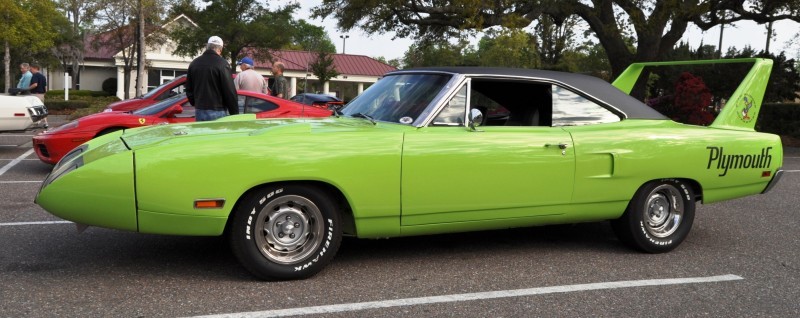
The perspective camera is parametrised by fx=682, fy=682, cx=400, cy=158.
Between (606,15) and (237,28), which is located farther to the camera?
(237,28)

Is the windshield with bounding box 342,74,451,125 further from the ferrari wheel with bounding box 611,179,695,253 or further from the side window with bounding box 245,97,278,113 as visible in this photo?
the side window with bounding box 245,97,278,113

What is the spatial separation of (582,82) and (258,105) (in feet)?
16.2

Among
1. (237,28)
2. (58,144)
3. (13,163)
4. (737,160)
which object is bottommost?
(13,163)

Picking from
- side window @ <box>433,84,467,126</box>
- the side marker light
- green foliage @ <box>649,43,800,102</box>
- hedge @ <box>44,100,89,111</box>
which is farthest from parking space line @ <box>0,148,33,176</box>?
green foliage @ <box>649,43,800,102</box>

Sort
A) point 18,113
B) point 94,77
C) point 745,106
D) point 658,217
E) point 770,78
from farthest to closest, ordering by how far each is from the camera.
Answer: point 94,77
point 770,78
point 18,113
point 745,106
point 658,217

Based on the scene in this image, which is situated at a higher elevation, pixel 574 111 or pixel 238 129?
pixel 574 111

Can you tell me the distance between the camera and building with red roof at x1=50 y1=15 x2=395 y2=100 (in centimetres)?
4831

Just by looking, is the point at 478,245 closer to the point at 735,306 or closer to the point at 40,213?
the point at 735,306

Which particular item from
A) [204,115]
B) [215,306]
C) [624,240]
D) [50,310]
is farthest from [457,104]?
[204,115]

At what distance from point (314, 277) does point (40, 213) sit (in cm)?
314

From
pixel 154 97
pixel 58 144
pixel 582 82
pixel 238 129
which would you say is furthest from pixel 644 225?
pixel 154 97

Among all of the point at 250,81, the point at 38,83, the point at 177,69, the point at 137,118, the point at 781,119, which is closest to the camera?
the point at 137,118

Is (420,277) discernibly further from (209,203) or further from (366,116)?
(209,203)

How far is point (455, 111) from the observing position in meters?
4.56
